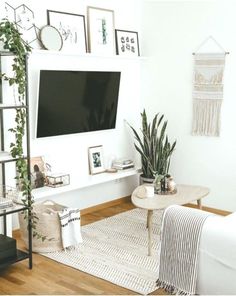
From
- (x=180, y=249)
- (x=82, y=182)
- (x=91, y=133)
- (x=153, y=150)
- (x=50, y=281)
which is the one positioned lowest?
(x=50, y=281)

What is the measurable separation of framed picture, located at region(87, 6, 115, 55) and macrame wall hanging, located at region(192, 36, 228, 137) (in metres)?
0.93

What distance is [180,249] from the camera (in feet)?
9.11

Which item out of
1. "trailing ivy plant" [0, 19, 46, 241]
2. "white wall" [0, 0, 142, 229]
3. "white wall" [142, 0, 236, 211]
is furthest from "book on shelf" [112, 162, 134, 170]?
"trailing ivy plant" [0, 19, 46, 241]

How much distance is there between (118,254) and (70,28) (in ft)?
7.21

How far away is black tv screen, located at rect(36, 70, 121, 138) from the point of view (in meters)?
4.18

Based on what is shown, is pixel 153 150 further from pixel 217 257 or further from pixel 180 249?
pixel 217 257

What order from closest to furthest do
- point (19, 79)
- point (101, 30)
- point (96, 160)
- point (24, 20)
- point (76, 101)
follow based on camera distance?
point (19, 79) < point (24, 20) < point (76, 101) < point (101, 30) < point (96, 160)

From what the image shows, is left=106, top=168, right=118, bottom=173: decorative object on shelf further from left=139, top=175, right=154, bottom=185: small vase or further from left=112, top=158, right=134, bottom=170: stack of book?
left=139, top=175, right=154, bottom=185: small vase

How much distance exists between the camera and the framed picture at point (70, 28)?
425 cm

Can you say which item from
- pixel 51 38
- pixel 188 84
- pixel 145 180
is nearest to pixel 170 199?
pixel 145 180

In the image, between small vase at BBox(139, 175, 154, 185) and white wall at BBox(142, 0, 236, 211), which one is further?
small vase at BBox(139, 175, 154, 185)

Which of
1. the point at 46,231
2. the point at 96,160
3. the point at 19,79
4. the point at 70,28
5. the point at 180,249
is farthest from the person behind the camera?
the point at 96,160

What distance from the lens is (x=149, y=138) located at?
4980 millimetres

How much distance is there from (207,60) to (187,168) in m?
1.22
